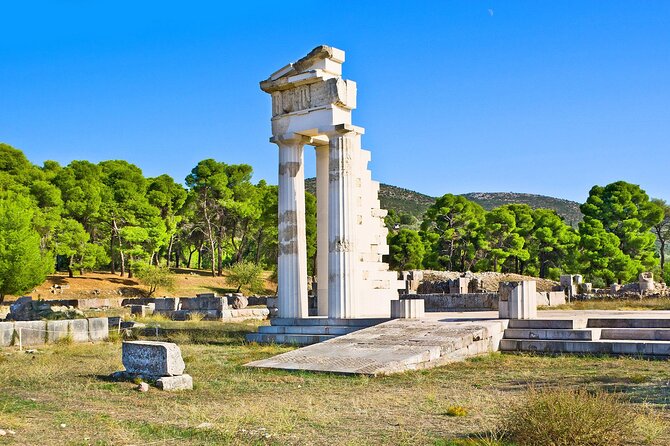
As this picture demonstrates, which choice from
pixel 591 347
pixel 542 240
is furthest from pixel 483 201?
pixel 591 347

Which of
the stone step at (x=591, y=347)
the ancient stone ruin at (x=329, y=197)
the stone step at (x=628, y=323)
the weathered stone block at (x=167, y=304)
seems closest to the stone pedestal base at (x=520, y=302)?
the stone step at (x=591, y=347)

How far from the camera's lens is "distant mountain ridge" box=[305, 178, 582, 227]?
4616 inches

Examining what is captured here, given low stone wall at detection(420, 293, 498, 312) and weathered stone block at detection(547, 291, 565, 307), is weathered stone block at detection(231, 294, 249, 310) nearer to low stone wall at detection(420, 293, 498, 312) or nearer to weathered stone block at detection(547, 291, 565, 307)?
low stone wall at detection(420, 293, 498, 312)

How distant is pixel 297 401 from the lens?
34.1ft

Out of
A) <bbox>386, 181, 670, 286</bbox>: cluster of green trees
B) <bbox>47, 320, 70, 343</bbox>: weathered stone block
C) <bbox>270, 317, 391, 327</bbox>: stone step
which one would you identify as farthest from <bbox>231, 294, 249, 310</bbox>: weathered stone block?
<bbox>386, 181, 670, 286</bbox>: cluster of green trees

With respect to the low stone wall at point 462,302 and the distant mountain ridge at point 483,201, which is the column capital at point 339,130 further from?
the distant mountain ridge at point 483,201

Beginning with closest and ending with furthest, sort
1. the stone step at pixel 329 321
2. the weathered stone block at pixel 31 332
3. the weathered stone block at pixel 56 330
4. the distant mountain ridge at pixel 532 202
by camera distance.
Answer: the stone step at pixel 329 321
the weathered stone block at pixel 31 332
the weathered stone block at pixel 56 330
the distant mountain ridge at pixel 532 202

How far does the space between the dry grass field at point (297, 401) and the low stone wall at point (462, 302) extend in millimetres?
16583

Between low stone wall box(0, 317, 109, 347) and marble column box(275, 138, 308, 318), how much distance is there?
5431 mm

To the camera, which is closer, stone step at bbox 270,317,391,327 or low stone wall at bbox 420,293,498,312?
stone step at bbox 270,317,391,327

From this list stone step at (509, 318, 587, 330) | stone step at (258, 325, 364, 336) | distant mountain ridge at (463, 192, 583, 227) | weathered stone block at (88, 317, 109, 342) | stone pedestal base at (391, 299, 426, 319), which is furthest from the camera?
distant mountain ridge at (463, 192, 583, 227)

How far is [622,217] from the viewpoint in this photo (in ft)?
187

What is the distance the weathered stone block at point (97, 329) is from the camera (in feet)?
71.2

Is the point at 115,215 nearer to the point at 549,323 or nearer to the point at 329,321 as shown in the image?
the point at 329,321
